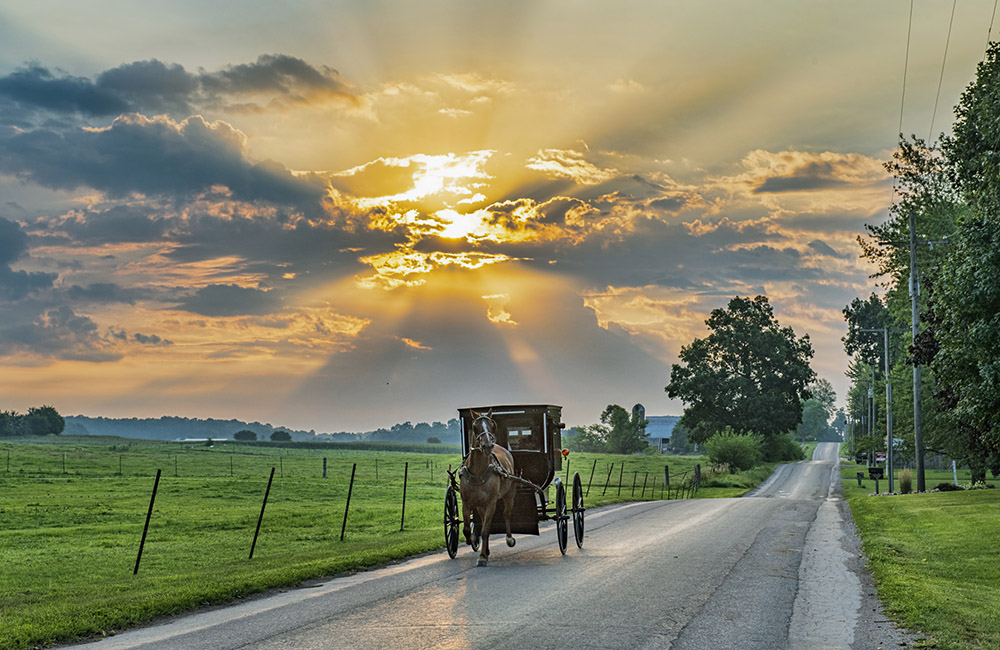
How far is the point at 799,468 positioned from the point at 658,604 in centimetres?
9235

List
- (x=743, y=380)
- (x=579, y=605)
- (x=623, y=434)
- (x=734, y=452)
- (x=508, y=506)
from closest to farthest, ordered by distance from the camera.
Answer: (x=579, y=605), (x=508, y=506), (x=734, y=452), (x=743, y=380), (x=623, y=434)

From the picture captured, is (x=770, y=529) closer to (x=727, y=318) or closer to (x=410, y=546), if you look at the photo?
(x=410, y=546)

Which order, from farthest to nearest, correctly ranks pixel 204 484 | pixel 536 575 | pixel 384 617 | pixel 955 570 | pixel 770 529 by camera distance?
pixel 204 484 → pixel 770 529 → pixel 955 570 → pixel 536 575 → pixel 384 617

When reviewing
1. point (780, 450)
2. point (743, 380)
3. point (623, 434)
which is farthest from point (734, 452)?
point (623, 434)

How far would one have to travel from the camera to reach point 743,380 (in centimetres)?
9981

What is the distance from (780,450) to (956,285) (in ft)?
316

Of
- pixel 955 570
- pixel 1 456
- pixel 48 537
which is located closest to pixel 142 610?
pixel 955 570

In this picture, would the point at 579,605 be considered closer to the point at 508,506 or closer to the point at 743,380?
the point at 508,506

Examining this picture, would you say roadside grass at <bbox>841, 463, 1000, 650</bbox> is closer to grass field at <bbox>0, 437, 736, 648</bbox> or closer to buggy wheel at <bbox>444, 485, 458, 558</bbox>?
grass field at <bbox>0, 437, 736, 648</bbox>

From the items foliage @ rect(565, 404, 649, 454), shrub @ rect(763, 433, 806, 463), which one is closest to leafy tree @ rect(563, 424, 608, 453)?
foliage @ rect(565, 404, 649, 454)

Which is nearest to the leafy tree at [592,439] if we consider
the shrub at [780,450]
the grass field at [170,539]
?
the shrub at [780,450]

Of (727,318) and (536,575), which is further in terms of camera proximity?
(727,318)

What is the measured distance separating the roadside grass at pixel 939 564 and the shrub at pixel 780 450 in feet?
216

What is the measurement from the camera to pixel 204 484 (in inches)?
2350
